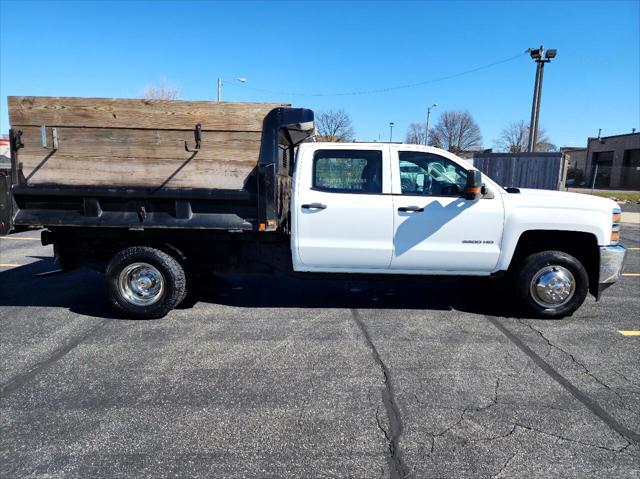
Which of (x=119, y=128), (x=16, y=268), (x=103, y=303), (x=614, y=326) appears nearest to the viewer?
(x=119, y=128)

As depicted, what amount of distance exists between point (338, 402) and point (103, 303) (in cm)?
368

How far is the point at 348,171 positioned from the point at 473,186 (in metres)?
1.31

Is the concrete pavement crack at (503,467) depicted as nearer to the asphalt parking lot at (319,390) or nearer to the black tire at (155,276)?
the asphalt parking lot at (319,390)

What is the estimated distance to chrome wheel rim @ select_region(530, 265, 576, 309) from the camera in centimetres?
501

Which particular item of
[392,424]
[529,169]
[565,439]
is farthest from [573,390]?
[529,169]

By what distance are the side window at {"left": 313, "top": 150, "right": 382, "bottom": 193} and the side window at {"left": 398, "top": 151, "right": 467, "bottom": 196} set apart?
0.93 feet

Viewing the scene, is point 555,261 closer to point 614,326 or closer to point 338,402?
point 614,326

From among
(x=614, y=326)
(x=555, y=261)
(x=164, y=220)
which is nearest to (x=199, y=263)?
(x=164, y=220)

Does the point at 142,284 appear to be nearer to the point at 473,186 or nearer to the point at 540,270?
the point at 473,186

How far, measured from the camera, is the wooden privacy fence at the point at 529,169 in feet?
57.2

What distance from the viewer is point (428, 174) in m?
4.94

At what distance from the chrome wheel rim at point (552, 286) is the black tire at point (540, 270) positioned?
12 mm

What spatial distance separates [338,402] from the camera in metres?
3.32

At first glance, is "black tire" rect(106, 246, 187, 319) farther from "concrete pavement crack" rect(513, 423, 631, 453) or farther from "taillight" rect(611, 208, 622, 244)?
"taillight" rect(611, 208, 622, 244)
